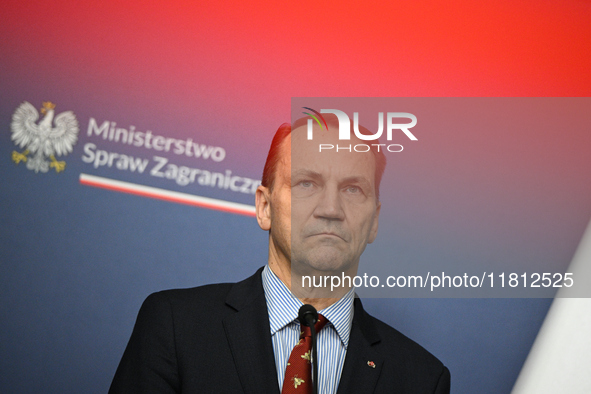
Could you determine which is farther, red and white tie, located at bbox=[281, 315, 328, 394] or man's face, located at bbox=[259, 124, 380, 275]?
man's face, located at bbox=[259, 124, 380, 275]

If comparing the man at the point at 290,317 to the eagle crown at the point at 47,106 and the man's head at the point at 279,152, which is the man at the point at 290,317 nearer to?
the man's head at the point at 279,152

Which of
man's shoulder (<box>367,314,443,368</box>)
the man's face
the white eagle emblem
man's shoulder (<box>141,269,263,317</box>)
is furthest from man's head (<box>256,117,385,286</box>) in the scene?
the white eagle emblem

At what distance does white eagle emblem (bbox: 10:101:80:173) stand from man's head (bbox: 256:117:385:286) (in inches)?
34.3

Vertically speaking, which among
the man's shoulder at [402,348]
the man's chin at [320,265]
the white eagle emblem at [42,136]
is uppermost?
the white eagle emblem at [42,136]

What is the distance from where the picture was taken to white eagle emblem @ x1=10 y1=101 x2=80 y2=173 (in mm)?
2135

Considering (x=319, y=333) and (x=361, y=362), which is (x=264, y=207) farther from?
(x=361, y=362)

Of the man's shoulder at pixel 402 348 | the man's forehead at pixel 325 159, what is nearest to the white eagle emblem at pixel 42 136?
the man's forehead at pixel 325 159

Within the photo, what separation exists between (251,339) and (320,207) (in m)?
0.43

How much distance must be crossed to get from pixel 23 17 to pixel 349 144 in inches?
55.0

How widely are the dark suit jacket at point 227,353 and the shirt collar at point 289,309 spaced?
3 centimetres

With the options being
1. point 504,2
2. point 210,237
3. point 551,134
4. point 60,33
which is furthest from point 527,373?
point 60,33

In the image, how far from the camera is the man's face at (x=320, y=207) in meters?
1.65

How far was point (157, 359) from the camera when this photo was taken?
1488mm

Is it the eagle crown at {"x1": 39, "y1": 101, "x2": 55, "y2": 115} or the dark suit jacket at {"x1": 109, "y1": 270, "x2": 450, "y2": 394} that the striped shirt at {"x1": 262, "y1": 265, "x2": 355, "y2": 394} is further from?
the eagle crown at {"x1": 39, "y1": 101, "x2": 55, "y2": 115}
